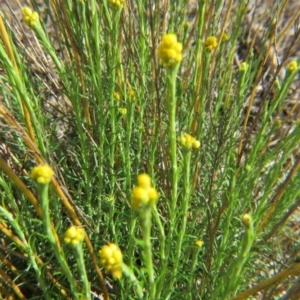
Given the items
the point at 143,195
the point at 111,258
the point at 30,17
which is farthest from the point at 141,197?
the point at 30,17

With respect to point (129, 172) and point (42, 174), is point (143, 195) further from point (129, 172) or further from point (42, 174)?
point (129, 172)

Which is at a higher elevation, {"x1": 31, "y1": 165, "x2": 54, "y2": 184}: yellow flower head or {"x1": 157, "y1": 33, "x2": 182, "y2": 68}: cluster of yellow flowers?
{"x1": 157, "y1": 33, "x2": 182, "y2": 68}: cluster of yellow flowers

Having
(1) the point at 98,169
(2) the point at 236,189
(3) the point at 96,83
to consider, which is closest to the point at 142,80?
(3) the point at 96,83

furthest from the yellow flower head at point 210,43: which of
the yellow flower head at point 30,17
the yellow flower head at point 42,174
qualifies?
the yellow flower head at point 42,174

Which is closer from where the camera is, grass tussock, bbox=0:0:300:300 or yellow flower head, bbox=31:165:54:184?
yellow flower head, bbox=31:165:54:184

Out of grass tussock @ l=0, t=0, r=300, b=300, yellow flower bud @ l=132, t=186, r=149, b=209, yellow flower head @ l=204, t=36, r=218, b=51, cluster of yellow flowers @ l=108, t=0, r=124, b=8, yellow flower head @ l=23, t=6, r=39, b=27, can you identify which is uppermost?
cluster of yellow flowers @ l=108, t=0, r=124, b=8

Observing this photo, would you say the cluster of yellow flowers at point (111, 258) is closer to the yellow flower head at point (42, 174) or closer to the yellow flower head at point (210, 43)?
the yellow flower head at point (42, 174)

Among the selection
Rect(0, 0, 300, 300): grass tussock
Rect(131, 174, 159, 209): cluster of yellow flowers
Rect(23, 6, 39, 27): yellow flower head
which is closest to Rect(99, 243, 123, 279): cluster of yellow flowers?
Rect(131, 174, 159, 209): cluster of yellow flowers

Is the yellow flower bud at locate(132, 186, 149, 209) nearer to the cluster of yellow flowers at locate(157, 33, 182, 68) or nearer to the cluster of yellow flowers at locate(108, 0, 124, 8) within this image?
the cluster of yellow flowers at locate(157, 33, 182, 68)

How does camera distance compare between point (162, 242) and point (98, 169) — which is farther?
point (98, 169)

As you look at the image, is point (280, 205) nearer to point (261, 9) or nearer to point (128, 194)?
point (128, 194)

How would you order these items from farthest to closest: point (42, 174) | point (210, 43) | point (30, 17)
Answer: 1. point (210, 43)
2. point (30, 17)
3. point (42, 174)
